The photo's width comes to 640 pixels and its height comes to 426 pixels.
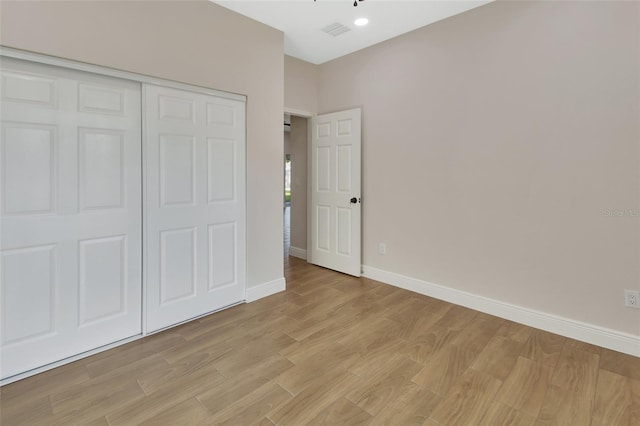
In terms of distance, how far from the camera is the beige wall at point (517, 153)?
7.66 ft

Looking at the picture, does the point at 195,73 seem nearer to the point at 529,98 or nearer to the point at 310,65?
the point at 310,65

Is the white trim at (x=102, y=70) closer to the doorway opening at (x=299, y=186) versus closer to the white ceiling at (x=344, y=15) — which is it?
the white ceiling at (x=344, y=15)

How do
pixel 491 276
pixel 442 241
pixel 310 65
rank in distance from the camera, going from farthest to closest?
pixel 310 65, pixel 442 241, pixel 491 276

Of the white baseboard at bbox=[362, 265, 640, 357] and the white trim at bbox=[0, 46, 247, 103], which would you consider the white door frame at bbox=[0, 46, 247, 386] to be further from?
the white baseboard at bbox=[362, 265, 640, 357]

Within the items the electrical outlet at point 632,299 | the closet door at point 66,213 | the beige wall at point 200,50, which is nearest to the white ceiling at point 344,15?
the beige wall at point 200,50

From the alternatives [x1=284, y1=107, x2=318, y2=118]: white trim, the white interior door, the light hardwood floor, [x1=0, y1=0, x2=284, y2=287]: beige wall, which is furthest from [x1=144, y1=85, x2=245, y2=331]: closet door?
the white interior door

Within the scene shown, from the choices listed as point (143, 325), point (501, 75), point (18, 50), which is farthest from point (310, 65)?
point (143, 325)

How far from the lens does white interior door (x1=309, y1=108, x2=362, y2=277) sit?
3.99 metres

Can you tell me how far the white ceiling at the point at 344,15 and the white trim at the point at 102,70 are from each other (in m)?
0.81

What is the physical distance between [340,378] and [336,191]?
2.60 meters

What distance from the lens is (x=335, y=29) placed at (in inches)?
131

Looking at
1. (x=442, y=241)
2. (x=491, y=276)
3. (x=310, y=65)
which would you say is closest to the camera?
(x=491, y=276)

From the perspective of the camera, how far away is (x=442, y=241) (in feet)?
10.9

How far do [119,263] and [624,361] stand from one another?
12.5 ft
